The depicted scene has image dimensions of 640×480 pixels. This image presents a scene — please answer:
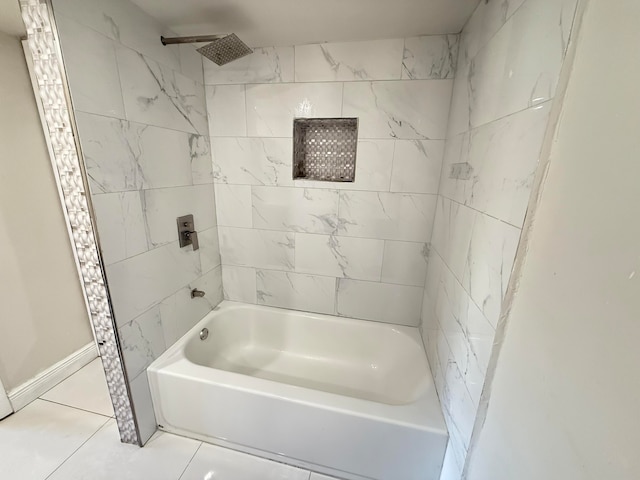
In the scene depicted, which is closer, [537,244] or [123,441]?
[537,244]

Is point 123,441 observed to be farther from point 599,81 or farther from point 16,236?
point 599,81

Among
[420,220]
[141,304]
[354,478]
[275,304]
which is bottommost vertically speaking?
[354,478]

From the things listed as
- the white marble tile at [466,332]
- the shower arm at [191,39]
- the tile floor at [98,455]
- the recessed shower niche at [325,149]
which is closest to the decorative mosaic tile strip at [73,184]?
the tile floor at [98,455]

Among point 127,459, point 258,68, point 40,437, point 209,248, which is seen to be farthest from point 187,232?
point 40,437

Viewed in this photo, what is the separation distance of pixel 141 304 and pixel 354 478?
1347mm

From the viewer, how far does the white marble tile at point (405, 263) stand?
5.36ft

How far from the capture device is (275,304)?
196 centimetres

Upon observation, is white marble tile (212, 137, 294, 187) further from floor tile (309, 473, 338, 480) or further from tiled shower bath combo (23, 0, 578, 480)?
floor tile (309, 473, 338, 480)

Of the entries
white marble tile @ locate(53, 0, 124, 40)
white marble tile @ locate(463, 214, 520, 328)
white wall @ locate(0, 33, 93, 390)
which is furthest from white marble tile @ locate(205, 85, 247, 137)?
white marble tile @ locate(463, 214, 520, 328)

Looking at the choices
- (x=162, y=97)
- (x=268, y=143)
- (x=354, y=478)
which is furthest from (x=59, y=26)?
(x=354, y=478)

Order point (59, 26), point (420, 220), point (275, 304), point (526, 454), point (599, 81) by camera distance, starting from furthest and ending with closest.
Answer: point (275, 304), point (420, 220), point (59, 26), point (526, 454), point (599, 81)

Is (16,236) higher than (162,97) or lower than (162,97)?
lower

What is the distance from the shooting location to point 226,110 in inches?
64.9

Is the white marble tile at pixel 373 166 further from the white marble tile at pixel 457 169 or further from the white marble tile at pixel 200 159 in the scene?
the white marble tile at pixel 200 159
